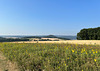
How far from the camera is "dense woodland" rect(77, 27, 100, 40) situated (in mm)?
24050

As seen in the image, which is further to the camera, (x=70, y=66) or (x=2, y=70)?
(x=2, y=70)

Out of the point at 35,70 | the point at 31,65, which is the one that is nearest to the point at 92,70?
the point at 35,70

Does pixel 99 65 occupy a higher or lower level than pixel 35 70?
higher

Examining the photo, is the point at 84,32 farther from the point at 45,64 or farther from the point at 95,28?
the point at 45,64

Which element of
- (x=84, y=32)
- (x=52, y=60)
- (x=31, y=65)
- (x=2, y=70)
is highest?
(x=84, y=32)

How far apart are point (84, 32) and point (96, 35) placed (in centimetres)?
369

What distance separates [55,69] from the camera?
377 centimetres

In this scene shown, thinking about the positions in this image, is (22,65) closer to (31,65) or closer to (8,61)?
(31,65)

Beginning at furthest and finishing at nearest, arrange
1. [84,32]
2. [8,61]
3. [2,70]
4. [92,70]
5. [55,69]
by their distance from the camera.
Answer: [84,32]
[8,61]
[2,70]
[55,69]
[92,70]

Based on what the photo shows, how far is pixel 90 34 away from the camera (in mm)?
25484

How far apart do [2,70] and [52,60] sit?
8.77ft

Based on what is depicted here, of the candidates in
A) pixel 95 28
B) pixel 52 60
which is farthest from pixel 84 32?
pixel 52 60

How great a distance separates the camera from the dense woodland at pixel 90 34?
78.9ft

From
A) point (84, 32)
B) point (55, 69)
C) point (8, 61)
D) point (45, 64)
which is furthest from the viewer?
point (84, 32)
